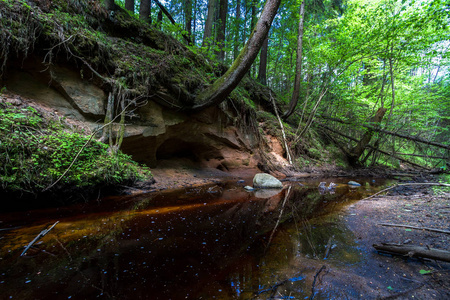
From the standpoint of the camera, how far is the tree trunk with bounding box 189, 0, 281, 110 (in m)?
5.42

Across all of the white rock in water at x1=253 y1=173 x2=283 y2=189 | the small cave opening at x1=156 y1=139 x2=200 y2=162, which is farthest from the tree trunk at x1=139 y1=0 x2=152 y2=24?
the white rock in water at x1=253 y1=173 x2=283 y2=189

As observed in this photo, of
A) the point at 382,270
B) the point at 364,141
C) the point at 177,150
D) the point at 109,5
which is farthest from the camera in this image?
the point at 364,141

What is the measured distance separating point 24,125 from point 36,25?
2215 millimetres

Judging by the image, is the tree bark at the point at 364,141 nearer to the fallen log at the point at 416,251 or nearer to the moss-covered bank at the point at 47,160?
the fallen log at the point at 416,251

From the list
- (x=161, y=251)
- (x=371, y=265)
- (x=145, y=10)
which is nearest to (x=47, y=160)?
(x=161, y=251)

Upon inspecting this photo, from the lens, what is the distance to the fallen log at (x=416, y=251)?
5.83 feet

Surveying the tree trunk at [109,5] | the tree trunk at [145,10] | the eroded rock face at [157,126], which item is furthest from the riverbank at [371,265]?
the tree trunk at [145,10]

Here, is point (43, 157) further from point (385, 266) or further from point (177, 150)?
point (385, 266)

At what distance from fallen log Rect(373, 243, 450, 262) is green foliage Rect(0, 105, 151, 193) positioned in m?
4.63

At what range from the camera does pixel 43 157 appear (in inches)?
134

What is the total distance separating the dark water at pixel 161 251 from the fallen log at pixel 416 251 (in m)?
0.30

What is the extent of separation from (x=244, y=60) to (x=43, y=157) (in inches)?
201

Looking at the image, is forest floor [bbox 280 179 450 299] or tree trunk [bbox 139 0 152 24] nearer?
forest floor [bbox 280 179 450 299]

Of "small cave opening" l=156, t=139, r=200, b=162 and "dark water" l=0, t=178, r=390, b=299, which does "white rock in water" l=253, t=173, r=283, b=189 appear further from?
"small cave opening" l=156, t=139, r=200, b=162
